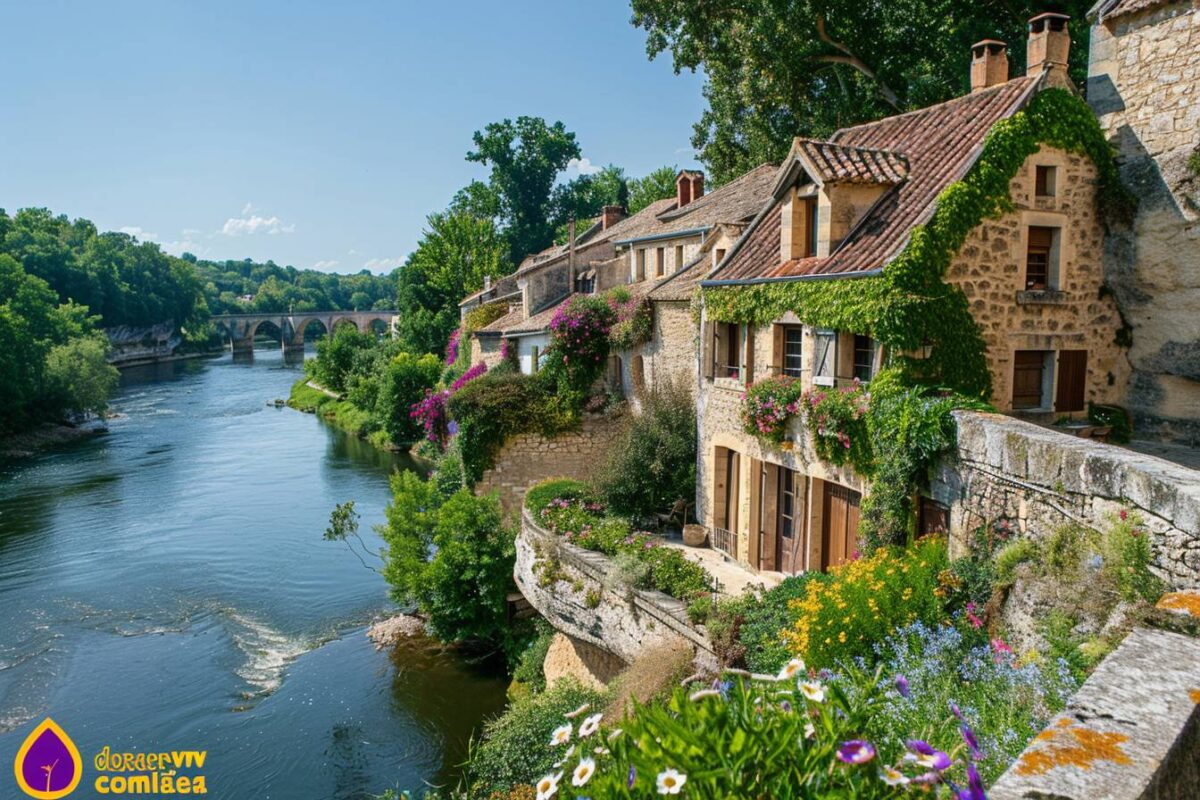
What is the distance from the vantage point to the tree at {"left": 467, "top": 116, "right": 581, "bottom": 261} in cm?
5603

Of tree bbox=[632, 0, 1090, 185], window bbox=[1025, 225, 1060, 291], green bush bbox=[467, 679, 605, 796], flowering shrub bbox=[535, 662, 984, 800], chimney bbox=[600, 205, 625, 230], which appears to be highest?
tree bbox=[632, 0, 1090, 185]

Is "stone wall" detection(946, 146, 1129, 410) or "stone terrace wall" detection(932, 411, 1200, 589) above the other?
"stone wall" detection(946, 146, 1129, 410)

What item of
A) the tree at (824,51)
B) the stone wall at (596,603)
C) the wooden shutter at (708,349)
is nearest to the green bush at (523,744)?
the stone wall at (596,603)

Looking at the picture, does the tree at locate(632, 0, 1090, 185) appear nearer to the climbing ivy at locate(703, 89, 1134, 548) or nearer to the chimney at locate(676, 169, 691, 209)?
the chimney at locate(676, 169, 691, 209)

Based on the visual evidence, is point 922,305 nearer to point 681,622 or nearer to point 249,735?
point 681,622

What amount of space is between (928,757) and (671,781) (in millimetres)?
985

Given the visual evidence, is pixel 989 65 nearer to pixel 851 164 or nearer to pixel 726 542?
pixel 851 164

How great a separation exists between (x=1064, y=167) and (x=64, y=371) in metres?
50.3

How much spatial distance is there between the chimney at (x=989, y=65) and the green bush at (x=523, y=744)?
37.4ft

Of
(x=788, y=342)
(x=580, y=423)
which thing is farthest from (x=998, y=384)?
(x=580, y=423)

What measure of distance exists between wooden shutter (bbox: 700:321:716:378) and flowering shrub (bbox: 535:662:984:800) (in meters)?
11.1

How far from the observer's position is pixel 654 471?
16156 millimetres

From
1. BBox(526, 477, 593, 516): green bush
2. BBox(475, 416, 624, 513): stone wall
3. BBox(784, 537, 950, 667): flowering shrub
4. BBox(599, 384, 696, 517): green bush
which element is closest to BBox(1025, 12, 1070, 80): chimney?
BBox(784, 537, 950, 667): flowering shrub

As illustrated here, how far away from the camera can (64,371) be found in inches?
1791
